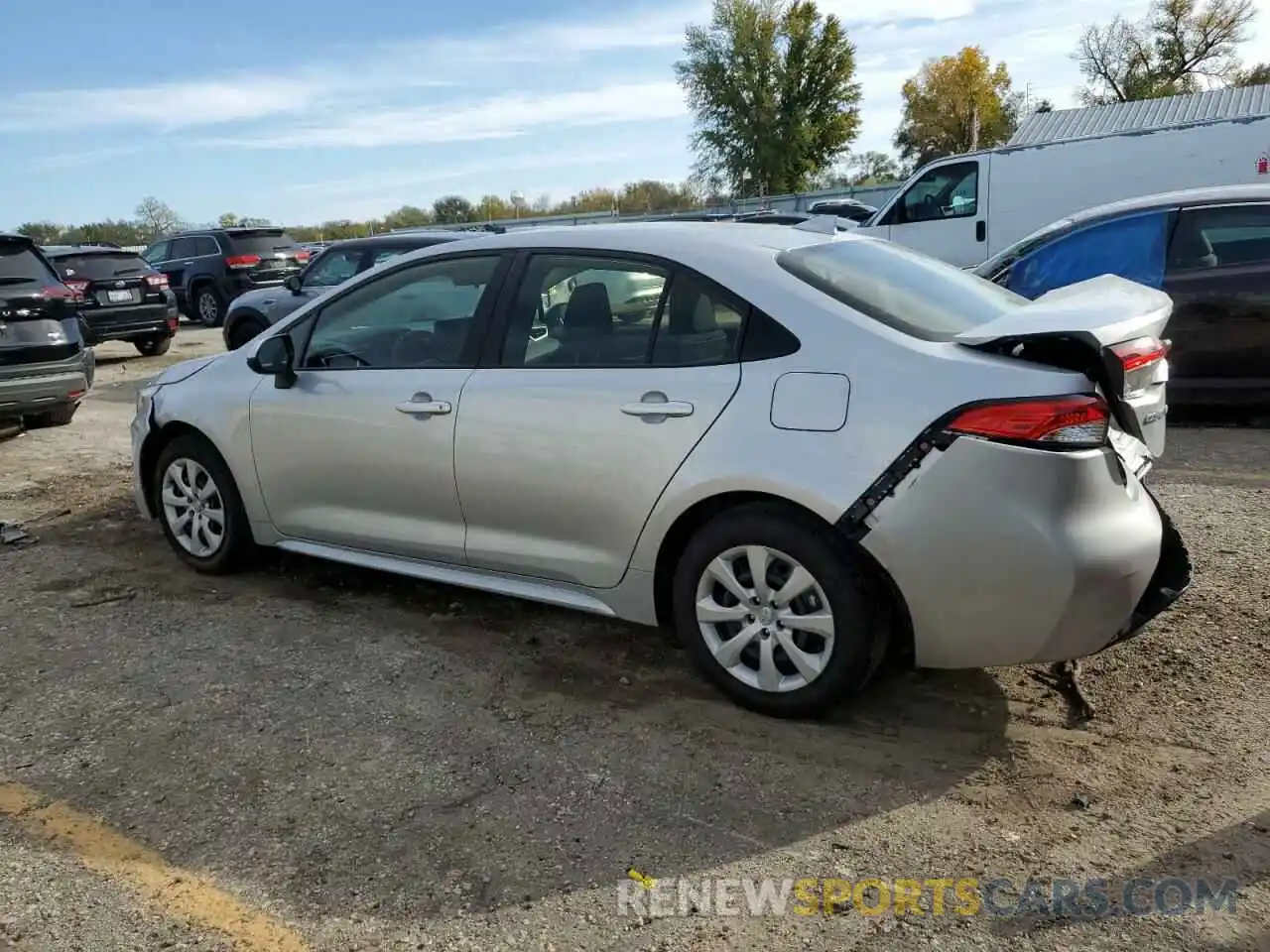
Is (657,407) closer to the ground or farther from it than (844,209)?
farther from it

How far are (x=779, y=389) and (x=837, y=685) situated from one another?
3.11 ft

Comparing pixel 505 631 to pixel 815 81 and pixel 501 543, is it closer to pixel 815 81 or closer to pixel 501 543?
pixel 501 543

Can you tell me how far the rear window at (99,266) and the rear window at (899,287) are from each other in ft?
41.3

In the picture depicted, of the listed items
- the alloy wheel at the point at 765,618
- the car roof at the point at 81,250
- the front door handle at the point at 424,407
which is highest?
the car roof at the point at 81,250

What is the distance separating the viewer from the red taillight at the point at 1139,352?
3084 mm

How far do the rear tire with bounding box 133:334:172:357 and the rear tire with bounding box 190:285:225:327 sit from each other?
4654 millimetres

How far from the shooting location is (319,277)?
11.0 m

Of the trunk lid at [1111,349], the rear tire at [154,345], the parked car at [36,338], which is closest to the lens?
the trunk lid at [1111,349]

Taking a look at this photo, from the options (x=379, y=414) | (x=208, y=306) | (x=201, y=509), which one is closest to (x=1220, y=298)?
(x=379, y=414)

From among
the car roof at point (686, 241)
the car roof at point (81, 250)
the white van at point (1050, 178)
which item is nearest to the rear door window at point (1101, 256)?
the car roof at point (686, 241)

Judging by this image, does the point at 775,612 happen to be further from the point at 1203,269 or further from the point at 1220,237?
the point at 1220,237

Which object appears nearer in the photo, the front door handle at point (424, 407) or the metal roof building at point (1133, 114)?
the front door handle at point (424, 407)

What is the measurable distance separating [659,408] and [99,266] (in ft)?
41.8

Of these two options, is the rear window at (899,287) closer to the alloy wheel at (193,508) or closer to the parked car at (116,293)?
the alloy wheel at (193,508)
